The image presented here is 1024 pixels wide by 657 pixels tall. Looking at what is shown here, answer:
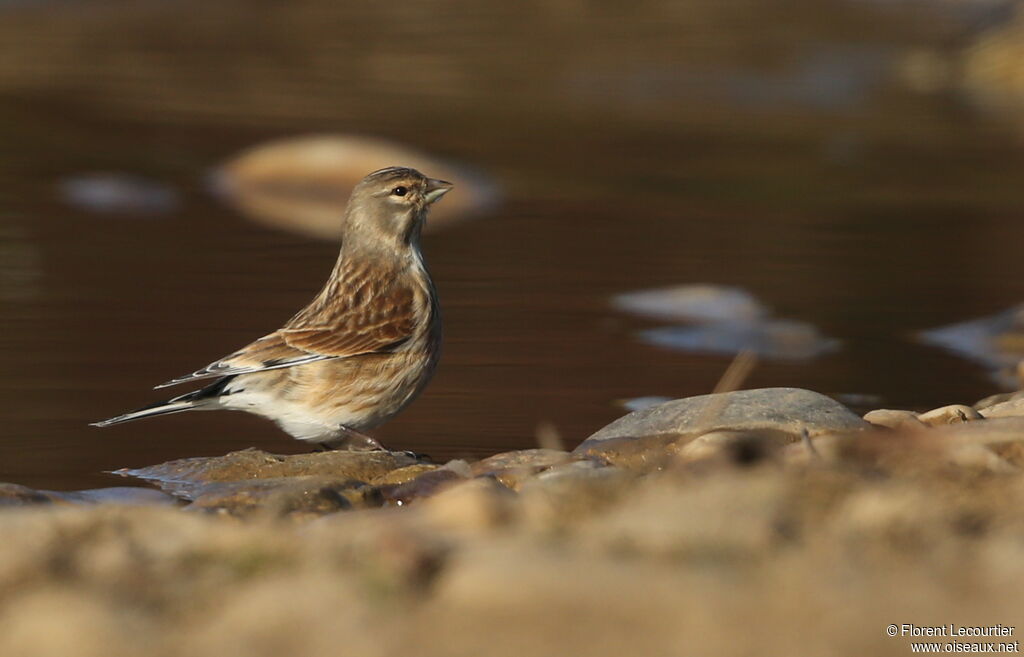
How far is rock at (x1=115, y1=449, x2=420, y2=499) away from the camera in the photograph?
6.81 metres

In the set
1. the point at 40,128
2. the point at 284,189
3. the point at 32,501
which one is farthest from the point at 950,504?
the point at 40,128

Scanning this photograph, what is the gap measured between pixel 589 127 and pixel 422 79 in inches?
119

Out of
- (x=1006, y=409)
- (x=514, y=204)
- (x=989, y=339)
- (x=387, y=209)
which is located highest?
(x=514, y=204)

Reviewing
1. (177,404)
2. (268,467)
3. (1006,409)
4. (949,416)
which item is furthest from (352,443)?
(1006,409)

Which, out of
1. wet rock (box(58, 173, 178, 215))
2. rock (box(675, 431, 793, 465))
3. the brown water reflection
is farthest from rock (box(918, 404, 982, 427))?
wet rock (box(58, 173, 178, 215))

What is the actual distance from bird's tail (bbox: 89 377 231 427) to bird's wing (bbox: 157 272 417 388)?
0.31ft

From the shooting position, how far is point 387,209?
7859mm

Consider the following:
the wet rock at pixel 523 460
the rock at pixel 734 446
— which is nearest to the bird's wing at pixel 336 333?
the wet rock at pixel 523 460

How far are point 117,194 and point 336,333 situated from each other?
6111 mm

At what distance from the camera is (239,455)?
6977 mm

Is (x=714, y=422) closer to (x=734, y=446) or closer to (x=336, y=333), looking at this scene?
(x=336, y=333)

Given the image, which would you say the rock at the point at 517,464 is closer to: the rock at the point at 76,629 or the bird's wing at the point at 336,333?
the bird's wing at the point at 336,333

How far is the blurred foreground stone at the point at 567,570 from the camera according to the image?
3.54m

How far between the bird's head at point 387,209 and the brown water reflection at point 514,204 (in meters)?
0.90
